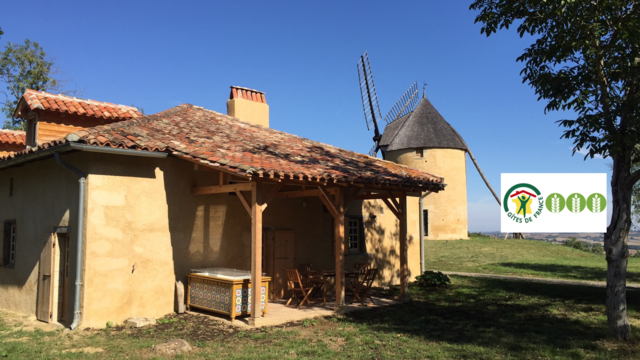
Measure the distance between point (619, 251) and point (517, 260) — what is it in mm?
15220

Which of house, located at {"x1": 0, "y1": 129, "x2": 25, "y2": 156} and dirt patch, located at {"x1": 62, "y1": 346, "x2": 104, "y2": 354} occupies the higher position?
house, located at {"x1": 0, "y1": 129, "x2": 25, "y2": 156}

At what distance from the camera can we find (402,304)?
11016 mm

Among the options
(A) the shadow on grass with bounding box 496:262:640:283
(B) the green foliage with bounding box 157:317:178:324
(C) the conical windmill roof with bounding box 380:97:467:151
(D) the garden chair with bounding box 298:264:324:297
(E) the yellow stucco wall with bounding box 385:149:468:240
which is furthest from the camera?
(C) the conical windmill roof with bounding box 380:97:467:151

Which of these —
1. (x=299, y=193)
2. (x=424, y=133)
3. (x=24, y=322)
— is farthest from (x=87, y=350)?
(x=424, y=133)

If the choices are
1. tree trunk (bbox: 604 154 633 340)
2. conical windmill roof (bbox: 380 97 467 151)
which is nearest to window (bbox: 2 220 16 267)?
tree trunk (bbox: 604 154 633 340)

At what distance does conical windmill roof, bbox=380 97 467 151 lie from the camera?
2844 cm

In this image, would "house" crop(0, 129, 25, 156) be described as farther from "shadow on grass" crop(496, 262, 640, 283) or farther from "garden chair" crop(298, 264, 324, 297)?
"shadow on grass" crop(496, 262, 640, 283)

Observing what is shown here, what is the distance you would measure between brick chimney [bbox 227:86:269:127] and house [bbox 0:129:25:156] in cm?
671

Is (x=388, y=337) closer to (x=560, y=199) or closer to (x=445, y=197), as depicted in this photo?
(x=560, y=199)

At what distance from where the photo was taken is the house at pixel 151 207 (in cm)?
854

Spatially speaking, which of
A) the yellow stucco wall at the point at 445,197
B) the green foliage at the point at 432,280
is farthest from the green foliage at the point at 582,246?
the green foliage at the point at 432,280

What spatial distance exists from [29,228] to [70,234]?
79.6 inches

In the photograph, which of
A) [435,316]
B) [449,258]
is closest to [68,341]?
[435,316]

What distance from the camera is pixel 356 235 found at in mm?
13953
